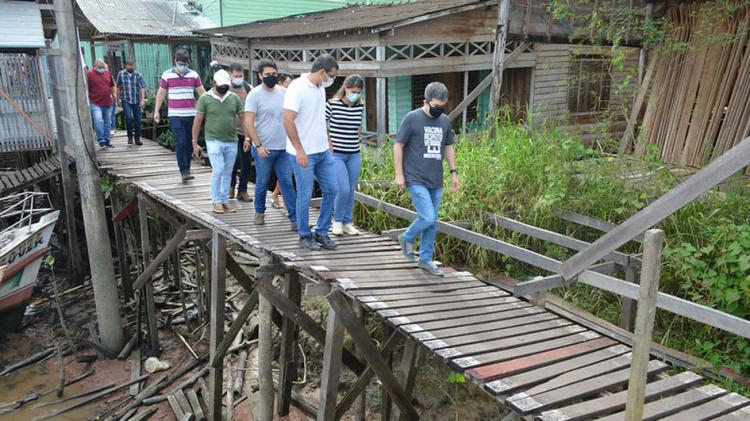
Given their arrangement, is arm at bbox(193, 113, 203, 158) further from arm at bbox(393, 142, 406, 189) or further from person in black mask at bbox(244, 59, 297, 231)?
arm at bbox(393, 142, 406, 189)

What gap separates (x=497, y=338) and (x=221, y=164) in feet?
13.0

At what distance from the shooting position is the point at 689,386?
3.97m

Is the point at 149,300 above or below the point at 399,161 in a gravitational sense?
below

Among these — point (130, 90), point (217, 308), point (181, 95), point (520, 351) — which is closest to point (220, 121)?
point (181, 95)

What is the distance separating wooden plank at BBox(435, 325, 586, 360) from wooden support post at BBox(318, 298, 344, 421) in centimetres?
119

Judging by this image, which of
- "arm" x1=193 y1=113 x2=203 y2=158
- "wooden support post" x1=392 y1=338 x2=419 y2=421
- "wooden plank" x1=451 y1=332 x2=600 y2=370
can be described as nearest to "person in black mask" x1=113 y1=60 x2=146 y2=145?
"arm" x1=193 y1=113 x2=203 y2=158

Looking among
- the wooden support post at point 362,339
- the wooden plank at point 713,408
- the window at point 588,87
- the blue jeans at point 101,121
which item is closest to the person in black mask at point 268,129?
the wooden support post at point 362,339

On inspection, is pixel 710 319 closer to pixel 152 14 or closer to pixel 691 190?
pixel 691 190

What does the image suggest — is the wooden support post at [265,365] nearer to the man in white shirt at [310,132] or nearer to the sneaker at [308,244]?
the sneaker at [308,244]

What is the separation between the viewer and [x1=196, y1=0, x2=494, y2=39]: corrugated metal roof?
35.1 feet

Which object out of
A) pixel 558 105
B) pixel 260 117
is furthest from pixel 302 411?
pixel 558 105

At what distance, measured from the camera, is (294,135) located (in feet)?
17.2

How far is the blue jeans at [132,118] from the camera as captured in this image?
10.8 metres

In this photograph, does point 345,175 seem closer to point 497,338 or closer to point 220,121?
point 220,121
